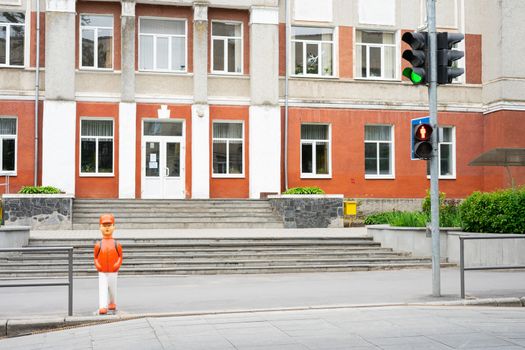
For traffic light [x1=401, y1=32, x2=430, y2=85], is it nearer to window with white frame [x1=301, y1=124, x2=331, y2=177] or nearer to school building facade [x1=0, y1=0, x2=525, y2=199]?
school building facade [x1=0, y1=0, x2=525, y2=199]

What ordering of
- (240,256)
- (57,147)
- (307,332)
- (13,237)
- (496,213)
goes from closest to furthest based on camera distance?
(307,332) → (496,213) → (240,256) → (13,237) → (57,147)

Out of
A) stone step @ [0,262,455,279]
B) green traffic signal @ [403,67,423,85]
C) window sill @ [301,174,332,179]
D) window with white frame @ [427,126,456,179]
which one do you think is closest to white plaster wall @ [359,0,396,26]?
window with white frame @ [427,126,456,179]

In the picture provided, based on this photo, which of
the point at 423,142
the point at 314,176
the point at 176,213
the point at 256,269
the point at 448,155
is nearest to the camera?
the point at 423,142

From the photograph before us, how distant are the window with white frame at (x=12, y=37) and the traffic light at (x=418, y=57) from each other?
65.9 feet

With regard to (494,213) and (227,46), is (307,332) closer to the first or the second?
(494,213)

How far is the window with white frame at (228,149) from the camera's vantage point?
98.6 ft

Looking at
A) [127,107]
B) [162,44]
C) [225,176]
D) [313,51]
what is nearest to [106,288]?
[127,107]

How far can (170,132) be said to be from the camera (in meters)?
29.9

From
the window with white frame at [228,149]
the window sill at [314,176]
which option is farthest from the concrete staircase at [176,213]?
the window sill at [314,176]

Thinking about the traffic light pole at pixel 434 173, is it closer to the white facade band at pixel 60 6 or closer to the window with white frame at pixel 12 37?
the white facade band at pixel 60 6

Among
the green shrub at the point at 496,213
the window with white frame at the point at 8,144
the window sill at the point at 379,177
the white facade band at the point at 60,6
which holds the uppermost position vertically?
the white facade band at the point at 60,6

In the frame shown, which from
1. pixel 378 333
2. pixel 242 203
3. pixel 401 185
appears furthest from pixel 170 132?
pixel 378 333

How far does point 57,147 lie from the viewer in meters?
28.1

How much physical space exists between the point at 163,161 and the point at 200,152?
1606 millimetres
